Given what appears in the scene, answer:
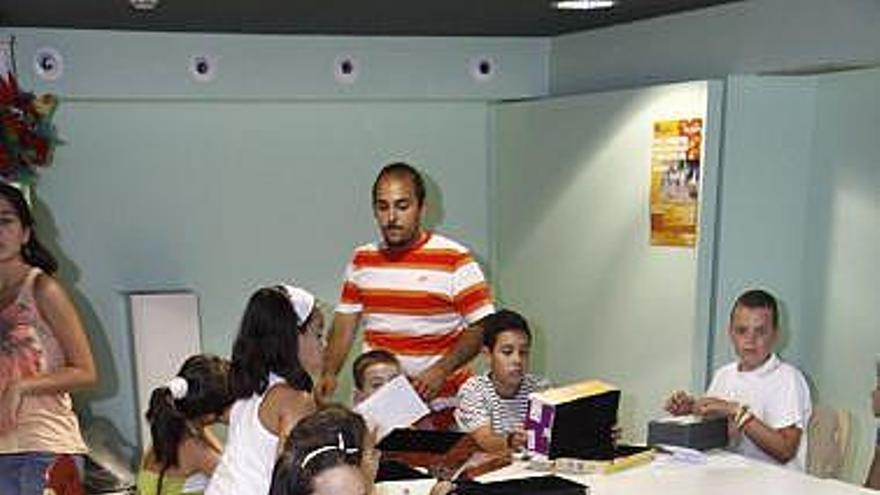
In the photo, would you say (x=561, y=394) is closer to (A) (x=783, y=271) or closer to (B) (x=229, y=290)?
(A) (x=783, y=271)

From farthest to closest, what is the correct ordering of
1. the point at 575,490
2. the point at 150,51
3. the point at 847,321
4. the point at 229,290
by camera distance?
the point at 229,290 < the point at 150,51 < the point at 847,321 < the point at 575,490

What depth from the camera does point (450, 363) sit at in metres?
3.12

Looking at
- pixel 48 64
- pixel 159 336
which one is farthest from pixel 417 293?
pixel 48 64

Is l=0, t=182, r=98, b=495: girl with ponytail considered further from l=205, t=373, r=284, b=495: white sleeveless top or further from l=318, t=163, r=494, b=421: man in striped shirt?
l=318, t=163, r=494, b=421: man in striped shirt

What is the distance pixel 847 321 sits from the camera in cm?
337

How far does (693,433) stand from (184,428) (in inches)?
51.5

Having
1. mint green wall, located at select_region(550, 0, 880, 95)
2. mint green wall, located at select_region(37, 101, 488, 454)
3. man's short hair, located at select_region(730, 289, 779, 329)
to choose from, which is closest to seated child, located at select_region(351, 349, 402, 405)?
man's short hair, located at select_region(730, 289, 779, 329)

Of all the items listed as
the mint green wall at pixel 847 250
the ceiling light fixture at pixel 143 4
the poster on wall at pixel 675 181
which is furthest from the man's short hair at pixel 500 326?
the ceiling light fixture at pixel 143 4

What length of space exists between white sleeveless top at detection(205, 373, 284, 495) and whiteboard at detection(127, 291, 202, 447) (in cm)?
207

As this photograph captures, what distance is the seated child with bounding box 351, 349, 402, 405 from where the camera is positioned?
302cm

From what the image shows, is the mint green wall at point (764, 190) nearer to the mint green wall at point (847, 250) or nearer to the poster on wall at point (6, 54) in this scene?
the mint green wall at point (847, 250)

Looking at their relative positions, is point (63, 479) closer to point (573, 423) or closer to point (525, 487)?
point (525, 487)

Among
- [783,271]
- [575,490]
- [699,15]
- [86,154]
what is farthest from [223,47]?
[575,490]

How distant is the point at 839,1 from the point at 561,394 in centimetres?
157
